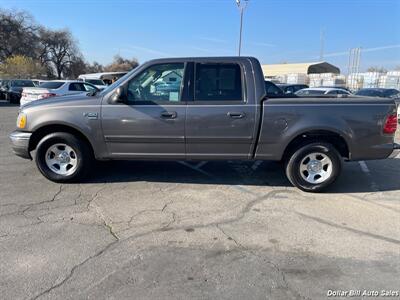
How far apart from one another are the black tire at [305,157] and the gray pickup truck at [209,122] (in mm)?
14

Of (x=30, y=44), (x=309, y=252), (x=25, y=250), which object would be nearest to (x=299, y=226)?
(x=309, y=252)

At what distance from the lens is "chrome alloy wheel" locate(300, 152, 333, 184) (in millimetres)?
4922

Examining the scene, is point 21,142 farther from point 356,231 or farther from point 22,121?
point 356,231

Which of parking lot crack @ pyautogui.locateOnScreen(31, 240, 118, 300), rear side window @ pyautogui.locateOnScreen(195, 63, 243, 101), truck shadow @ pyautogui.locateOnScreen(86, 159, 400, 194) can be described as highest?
rear side window @ pyautogui.locateOnScreen(195, 63, 243, 101)

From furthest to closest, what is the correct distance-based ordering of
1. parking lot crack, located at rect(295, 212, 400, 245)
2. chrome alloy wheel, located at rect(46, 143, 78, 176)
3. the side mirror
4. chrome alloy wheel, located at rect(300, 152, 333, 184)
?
chrome alloy wheel, located at rect(46, 143, 78, 176) → chrome alloy wheel, located at rect(300, 152, 333, 184) → the side mirror → parking lot crack, located at rect(295, 212, 400, 245)

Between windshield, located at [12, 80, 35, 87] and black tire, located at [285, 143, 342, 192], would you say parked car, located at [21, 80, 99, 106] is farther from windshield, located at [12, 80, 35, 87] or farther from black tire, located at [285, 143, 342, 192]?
black tire, located at [285, 143, 342, 192]

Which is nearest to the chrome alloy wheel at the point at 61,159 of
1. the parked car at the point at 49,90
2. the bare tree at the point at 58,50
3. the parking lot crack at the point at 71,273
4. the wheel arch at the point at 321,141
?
the parking lot crack at the point at 71,273

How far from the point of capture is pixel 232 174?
19.1 ft

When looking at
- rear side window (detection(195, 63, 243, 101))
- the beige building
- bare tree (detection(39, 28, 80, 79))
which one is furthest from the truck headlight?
bare tree (detection(39, 28, 80, 79))

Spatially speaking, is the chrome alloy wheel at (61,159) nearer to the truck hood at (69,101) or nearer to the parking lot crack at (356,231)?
the truck hood at (69,101)

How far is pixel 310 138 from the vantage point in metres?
4.96

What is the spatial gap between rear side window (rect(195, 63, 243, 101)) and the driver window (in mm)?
286

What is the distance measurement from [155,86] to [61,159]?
1905 millimetres

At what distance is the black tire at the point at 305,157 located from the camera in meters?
4.85
